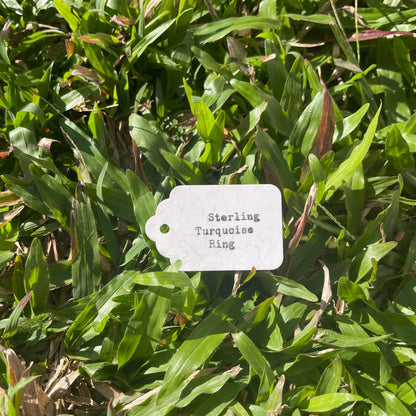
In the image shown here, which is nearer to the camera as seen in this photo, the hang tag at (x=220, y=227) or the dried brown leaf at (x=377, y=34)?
the hang tag at (x=220, y=227)

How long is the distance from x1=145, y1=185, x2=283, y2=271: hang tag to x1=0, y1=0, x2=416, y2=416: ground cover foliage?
0.03 m

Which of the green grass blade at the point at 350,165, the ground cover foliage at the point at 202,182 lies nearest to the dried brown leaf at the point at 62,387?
the ground cover foliage at the point at 202,182

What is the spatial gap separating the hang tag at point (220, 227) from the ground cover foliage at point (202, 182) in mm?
30

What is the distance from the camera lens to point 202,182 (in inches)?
41.1

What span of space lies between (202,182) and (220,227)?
132 millimetres

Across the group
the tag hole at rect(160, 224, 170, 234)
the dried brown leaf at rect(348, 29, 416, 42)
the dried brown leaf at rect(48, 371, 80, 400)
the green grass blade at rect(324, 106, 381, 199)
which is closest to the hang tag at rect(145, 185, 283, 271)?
the tag hole at rect(160, 224, 170, 234)

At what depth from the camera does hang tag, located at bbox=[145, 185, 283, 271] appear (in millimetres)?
938

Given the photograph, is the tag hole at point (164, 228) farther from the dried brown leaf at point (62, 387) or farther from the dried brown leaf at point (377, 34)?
the dried brown leaf at point (377, 34)

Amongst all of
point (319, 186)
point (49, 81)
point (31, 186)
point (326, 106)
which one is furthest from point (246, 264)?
point (49, 81)

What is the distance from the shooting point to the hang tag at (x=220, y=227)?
938mm

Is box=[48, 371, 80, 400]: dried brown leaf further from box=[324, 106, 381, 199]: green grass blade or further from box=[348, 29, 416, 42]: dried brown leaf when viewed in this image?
box=[348, 29, 416, 42]: dried brown leaf

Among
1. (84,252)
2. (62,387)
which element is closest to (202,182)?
(84,252)

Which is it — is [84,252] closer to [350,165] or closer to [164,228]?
[164,228]

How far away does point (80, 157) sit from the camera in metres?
1.05
